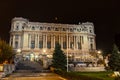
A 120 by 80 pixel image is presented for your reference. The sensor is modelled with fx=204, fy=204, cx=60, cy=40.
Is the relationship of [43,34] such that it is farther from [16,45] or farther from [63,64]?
[63,64]

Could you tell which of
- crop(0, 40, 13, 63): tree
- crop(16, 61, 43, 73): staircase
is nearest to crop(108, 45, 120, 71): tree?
crop(16, 61, 43, 73): staircase

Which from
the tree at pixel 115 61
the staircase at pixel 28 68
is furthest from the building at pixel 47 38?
the tree at pixel 115 61

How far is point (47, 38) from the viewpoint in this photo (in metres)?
122

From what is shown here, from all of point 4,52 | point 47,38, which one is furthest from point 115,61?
point 47,38

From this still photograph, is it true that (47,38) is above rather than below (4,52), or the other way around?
above

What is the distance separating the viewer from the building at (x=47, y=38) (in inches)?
4658

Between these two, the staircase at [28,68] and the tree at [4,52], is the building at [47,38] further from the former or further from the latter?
the tree at [4,52]

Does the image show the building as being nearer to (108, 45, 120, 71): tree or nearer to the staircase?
the staircase

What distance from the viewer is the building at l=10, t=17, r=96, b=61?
388 feet

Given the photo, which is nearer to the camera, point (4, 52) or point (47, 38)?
point (4, 52)

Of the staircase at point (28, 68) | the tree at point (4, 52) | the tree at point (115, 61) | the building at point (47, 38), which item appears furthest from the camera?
the building at point (47, 38)

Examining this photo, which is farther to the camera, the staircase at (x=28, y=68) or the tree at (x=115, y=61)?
the staircase at (x=28, y=68)

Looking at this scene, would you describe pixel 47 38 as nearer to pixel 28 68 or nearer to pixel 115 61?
pixel 28 68

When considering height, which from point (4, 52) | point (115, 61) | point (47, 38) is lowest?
point (115, 61)
